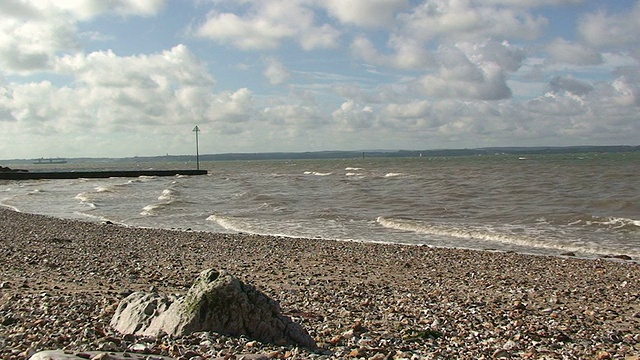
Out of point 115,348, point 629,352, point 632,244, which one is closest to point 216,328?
point 115,348

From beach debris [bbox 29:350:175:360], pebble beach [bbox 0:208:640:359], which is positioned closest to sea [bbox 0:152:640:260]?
pebble beach [bbox 0:208:640:359]

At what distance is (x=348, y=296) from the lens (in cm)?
959

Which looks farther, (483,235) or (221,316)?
(483,235)

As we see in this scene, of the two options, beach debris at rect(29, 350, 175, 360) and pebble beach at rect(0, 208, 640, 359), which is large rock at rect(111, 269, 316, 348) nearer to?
pebble beach at rect(0, 208, 640, 359)

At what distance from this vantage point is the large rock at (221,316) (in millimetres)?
6059

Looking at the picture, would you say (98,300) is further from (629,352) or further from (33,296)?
A: (629,352)

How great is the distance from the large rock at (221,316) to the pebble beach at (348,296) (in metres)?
0.20

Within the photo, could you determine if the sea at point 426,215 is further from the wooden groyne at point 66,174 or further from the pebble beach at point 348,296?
the wooden groyne at point 66,174

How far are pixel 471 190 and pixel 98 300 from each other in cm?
3290

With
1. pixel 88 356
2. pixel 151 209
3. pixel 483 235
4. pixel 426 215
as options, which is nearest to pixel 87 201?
pixel 151 209

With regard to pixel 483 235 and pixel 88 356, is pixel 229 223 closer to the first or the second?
pixel 483 235

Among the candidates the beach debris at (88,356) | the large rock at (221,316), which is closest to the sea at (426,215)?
the large rock at (221,316)

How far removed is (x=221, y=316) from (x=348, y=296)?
151 inches

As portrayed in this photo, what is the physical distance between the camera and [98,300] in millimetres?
8180
